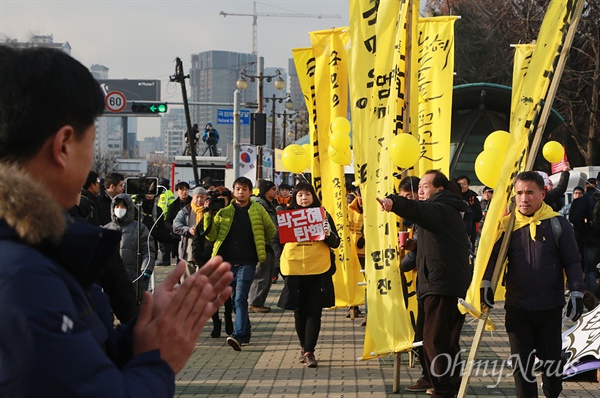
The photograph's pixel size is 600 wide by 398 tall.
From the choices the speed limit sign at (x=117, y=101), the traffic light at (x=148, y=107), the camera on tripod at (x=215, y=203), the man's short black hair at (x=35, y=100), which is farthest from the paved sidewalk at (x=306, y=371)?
the speed limit sign at (x=117, y=101)

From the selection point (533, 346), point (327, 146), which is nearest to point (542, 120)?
point (533, 346)

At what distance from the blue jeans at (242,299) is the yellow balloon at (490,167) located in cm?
295

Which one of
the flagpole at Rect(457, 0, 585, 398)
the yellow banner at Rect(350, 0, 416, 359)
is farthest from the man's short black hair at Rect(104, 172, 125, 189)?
the flagpole at Rect(457, 0, 585, 398)

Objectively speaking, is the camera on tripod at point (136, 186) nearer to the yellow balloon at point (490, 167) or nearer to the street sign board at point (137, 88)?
the yellow balloon at point (490, 167)

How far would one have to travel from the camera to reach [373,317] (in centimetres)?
814

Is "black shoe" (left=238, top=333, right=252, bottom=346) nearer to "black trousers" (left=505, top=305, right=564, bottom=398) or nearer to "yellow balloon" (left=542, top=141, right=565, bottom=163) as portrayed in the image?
"black trousers" (left=505, top=305, right=564, bottom=398)

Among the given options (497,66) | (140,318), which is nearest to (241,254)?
(140,318)

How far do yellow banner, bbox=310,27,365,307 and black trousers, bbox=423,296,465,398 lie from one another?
564cm

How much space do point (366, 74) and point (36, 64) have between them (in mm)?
6910

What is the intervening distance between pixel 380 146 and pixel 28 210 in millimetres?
6625

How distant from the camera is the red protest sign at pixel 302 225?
32.4 feet

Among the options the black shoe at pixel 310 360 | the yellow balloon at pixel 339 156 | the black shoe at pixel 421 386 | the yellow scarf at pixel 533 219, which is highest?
the yellow balloon at pixel 339 156

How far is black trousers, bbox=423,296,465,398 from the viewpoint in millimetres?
7383

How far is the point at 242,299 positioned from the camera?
34.6ft
